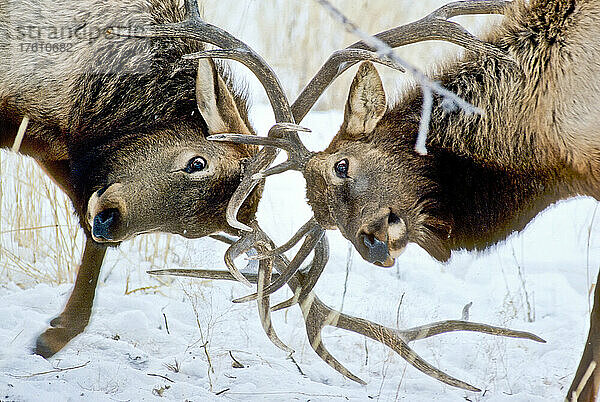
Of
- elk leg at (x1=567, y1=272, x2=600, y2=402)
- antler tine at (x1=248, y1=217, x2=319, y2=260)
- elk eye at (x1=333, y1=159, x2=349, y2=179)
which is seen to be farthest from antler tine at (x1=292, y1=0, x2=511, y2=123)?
Result: elk leg at (x1=567, y1=272, x2=600, y2=402)

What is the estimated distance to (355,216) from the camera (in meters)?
2.21

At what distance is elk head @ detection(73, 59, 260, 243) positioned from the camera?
2402mm

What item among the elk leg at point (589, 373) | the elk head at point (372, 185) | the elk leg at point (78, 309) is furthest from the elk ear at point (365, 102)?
the elk leg at point (78, 309)

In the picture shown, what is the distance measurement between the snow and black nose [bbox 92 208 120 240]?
1.37 ft

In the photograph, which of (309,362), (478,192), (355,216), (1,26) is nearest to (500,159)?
(478,192)

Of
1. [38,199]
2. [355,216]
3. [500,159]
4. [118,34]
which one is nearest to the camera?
[355,216]

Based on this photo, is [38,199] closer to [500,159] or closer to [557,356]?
[500,159]

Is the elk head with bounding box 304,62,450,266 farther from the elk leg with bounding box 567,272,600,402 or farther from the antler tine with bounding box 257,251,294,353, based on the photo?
the elk leg with bounding box 567,272,600,402

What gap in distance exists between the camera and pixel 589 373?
7.72 feet

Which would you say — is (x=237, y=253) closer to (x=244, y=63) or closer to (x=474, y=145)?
(x=244, y=63)

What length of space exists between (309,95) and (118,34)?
0.72 meters

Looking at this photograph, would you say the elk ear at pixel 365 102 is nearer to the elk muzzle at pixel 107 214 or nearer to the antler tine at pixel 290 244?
the antler tine at pixel 290 244

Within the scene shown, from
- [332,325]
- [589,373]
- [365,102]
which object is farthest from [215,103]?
[589,373]

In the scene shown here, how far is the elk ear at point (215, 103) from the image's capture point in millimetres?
2373
